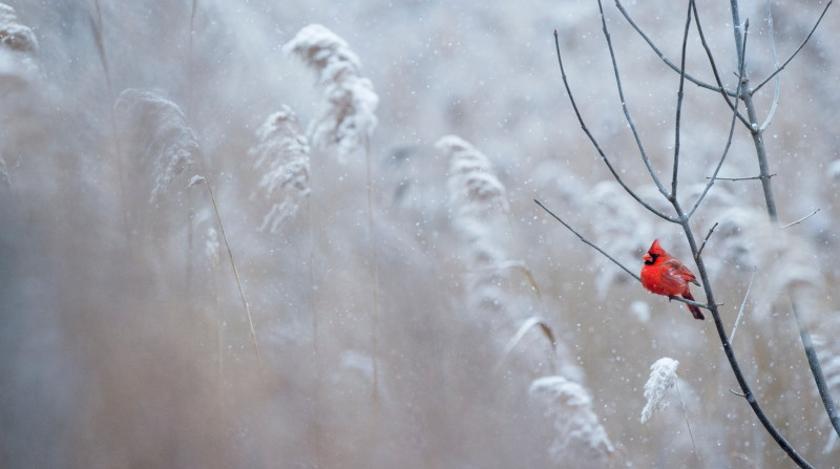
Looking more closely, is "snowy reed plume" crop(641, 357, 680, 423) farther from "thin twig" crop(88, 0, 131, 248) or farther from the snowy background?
"thin twig" crop(88, 0, 131, 248)

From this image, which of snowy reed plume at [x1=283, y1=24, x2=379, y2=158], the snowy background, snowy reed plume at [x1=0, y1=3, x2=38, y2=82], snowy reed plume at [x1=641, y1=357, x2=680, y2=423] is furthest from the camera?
snowy reed plume at [x1=0, y1=3, x2=38, y2=82]

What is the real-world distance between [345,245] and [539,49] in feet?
1.66

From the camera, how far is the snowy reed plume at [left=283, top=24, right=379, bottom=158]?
58.6 inches

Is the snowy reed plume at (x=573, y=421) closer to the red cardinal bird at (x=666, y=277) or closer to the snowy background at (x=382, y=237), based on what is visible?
the snowy background at (x=382, y=237)

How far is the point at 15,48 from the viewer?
1.64m

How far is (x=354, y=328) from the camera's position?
1.53 meters

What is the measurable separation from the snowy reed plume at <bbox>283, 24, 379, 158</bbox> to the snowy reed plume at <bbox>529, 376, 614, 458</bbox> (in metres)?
0.56

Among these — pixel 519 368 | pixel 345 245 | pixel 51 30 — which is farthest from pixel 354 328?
pixel 51 30

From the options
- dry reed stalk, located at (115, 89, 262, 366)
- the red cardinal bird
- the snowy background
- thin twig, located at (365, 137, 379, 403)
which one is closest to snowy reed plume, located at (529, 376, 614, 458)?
the snowy background

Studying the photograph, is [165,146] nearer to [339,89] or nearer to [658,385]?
[339,89]

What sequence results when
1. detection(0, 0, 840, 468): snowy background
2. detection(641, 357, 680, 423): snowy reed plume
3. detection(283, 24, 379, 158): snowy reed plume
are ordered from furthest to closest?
detection(283, 24, 379, 158): snowy reed plume, detection(0, 0, 840, 468): snowy background, detection(641, 357, 680, 423): snowy reed plume

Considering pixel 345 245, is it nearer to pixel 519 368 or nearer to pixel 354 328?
pixel 354 328

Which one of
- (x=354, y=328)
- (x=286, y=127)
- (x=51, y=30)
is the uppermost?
(x=51, y=30)

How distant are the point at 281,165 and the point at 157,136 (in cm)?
28
